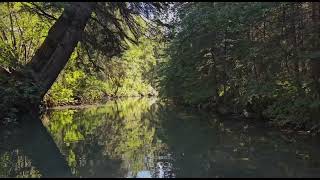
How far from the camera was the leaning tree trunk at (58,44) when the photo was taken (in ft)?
53.2

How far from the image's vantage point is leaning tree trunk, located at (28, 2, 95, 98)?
638 inches

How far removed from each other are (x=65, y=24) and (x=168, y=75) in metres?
13.8

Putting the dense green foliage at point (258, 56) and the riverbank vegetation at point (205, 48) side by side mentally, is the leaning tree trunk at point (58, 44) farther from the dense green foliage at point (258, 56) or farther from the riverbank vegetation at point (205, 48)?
the dense green foliage at point (258, 56)

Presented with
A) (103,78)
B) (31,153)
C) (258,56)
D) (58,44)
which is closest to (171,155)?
(31,153)

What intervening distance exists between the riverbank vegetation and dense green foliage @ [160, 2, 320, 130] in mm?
34

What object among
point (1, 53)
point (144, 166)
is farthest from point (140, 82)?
point (144, 166)

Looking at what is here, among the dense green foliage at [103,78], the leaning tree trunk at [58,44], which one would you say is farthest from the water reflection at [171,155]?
the dense green foliage at [103,78]

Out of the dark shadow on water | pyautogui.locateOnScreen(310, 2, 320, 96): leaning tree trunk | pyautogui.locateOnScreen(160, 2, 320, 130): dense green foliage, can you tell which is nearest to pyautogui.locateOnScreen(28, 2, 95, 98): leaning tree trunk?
the dark shadow on water

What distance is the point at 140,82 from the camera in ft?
221

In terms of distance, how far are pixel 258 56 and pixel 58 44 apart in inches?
288

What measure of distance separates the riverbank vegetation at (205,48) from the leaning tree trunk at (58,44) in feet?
0.12

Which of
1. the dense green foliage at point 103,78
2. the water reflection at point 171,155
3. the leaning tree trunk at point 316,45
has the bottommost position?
the water reflection at point 171,155

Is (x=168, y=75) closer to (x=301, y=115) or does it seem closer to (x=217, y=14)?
(x=217, y=14)

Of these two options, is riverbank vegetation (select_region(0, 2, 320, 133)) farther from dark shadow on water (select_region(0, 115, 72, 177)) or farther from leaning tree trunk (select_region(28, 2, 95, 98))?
dark shadow on water (select_region(0, 115, 72, 177))
